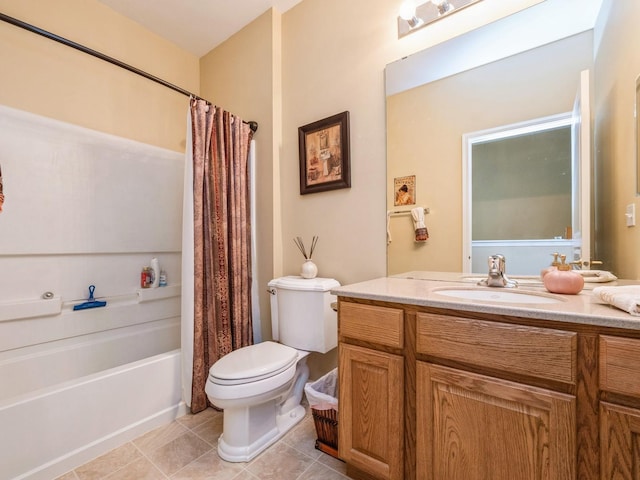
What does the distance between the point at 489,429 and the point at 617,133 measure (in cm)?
116

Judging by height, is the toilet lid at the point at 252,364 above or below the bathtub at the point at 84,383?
above

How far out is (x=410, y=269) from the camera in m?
1.52

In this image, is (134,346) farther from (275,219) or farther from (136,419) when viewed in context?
(275,219)

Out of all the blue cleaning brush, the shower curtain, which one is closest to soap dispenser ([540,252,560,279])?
the shower curtain

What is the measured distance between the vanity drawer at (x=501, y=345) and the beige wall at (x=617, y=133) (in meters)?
0.56

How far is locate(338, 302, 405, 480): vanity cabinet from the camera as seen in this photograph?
1036mm

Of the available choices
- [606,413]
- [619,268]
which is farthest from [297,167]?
[606,413]

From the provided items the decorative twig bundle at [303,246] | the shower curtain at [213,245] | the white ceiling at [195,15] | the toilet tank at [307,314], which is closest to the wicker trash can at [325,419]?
the toilet tank at [307,314]

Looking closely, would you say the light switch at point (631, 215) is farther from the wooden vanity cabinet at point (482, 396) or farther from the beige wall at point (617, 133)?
the wooden vanity cabinet at point (482, 396)

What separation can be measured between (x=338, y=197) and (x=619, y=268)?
1297 millimetres

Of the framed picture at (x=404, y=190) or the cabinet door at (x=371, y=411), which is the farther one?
the framed picture at (x=404, y=190)

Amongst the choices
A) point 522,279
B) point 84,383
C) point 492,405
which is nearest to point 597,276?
point 522,279

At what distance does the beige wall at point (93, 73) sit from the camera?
1.67 m

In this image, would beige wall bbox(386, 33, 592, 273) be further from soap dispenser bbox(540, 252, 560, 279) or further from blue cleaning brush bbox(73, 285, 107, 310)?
blue cleaning brush bbox(73, 285, 107, 310)
